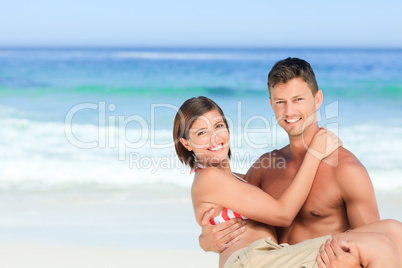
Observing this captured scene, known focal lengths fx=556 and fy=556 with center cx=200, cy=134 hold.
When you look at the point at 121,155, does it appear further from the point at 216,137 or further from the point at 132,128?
the point at 216,137

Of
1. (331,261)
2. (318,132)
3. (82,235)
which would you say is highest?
(318,132)

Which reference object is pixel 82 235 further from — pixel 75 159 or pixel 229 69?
pixel 229 69

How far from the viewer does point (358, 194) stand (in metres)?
3.09

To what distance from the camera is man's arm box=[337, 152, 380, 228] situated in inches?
121

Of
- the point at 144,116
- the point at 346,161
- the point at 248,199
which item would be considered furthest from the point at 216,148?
the point at 144,116

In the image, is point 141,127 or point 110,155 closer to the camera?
point 110,155

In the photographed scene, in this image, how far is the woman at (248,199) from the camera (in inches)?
107

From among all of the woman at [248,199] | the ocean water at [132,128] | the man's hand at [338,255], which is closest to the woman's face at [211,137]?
the woman at [248,199]

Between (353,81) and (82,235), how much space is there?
1463 centimetres

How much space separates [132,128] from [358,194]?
9.28 m

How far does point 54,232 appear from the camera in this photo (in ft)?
18.7

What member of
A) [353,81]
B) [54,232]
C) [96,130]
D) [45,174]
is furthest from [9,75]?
[54,232]

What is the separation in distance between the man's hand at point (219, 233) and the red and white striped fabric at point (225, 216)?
29 millimetres

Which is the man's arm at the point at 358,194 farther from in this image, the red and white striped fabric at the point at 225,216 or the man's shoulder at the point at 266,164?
the red and white striped fabric at the point at 225,216
